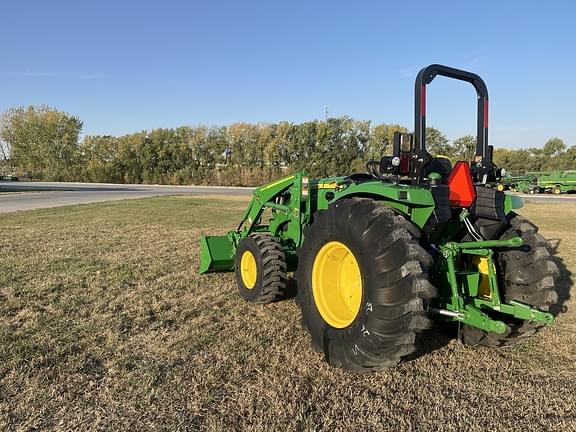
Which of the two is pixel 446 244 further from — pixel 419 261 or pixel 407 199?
Answer: pixel 419 261

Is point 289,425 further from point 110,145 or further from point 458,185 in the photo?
point 110,145

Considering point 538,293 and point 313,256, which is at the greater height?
point 313,256

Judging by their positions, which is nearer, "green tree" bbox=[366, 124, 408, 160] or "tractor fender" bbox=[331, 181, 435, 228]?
"tractor fender" bbox=[331, 181, 435, 228]

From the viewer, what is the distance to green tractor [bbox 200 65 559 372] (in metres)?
3.03

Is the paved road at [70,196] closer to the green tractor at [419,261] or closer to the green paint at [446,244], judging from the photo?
the green paint at [446,244]

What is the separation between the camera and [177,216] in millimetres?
14977

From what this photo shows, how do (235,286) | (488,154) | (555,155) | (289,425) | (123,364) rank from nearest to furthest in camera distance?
1. (289,425)
2. (123,364)
3. (488,154)
4. (235,286)
5. (555,155)

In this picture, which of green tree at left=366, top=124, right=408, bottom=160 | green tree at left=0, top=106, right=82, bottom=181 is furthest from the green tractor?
green tree at left=0, top=106, right=82, bottom=181

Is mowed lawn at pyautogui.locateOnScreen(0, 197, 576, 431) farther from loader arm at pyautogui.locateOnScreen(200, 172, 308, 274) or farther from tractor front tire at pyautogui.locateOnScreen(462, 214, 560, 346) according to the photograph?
loader arm at pyautogui.locateOnScreen(200, 172, 308, 274)

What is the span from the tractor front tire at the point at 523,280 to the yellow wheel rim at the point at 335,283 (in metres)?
1.10

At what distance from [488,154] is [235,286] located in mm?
3490

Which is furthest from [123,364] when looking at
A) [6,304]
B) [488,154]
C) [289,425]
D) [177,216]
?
[177,216]

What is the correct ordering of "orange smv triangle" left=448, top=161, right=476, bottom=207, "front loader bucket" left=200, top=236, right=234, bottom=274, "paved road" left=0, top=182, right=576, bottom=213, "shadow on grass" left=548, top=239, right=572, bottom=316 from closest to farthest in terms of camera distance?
1. "orange smv triangle" left=448, top=161, right=476, bottom=207
2. "shadow on grass" left=548, top=239, right=572, bottom=316
3. "front loader bucket" left=200, top=236, right=234, bottom=274
4. "paved road" left=0, top=182, right=576, bottom=213

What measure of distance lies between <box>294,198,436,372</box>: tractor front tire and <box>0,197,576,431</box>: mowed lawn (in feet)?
0.96
